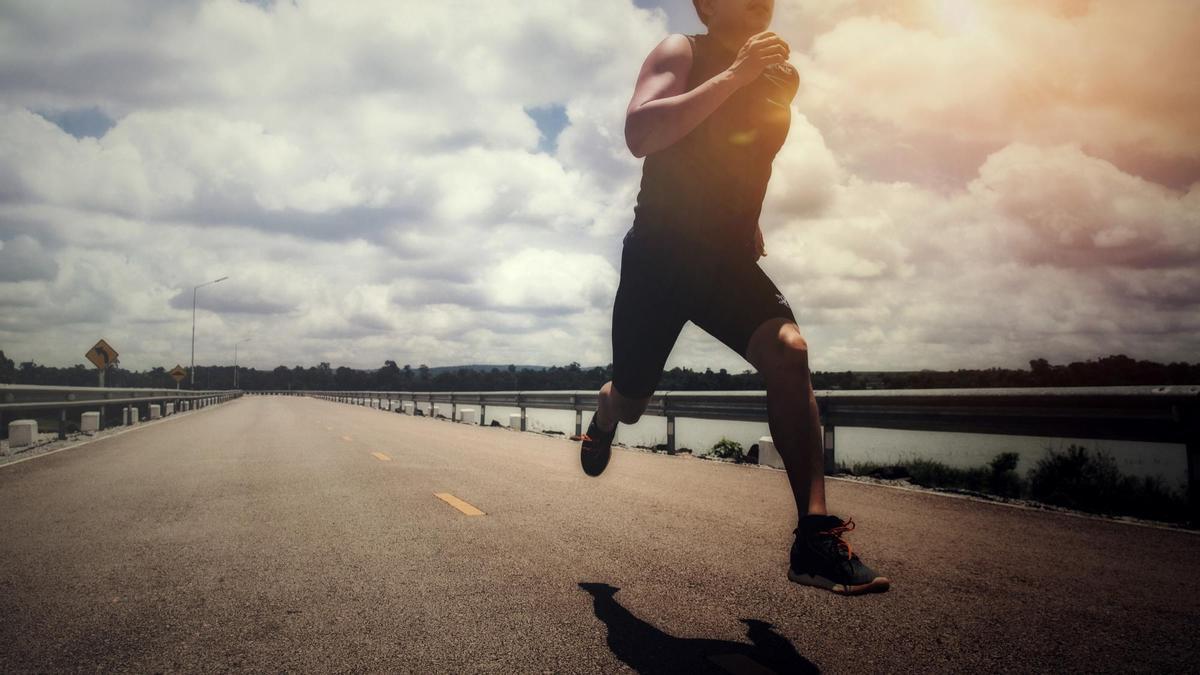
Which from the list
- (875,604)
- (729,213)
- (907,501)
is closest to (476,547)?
(875,604)

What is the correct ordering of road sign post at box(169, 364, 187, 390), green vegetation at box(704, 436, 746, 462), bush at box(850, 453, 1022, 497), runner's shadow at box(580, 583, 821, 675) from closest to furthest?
runner's shadow at box(580, 583, 821, 675), bush at box(850, 453, 1022, 497), green vegetation at box(704, 436, 746, 462), road sign post at box(169, 364, 187, 390)

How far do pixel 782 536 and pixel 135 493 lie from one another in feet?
19.2

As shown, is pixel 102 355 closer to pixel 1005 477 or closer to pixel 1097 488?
pixel 1005 477

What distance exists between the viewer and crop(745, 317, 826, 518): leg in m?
2.73

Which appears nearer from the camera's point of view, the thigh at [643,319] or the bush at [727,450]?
the thigh at [643,319]

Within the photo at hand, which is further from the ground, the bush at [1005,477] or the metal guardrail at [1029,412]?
the metal guardrail at [1029,412]

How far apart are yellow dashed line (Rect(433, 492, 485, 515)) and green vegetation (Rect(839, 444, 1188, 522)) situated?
189 inches

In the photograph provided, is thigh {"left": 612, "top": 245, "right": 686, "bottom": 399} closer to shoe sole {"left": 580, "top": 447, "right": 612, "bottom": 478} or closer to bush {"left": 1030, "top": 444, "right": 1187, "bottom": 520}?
shoe sole {"left": 580, "top": 447, "right": 612, "bottom": 478}

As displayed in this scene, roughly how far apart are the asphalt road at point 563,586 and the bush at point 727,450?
419 cm

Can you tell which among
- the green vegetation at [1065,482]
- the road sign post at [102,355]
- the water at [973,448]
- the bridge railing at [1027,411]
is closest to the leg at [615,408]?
the bridge railing at [1027,411]

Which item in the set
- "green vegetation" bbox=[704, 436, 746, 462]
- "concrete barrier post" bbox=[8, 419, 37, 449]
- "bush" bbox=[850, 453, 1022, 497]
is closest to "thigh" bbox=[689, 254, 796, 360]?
"bush" bbox=[850, 453, 1022, 497]

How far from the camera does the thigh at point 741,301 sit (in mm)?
2836

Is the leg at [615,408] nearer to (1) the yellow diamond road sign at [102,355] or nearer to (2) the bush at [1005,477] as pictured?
(2) the bush at [1005,477]

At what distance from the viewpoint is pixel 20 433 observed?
13453 mm
